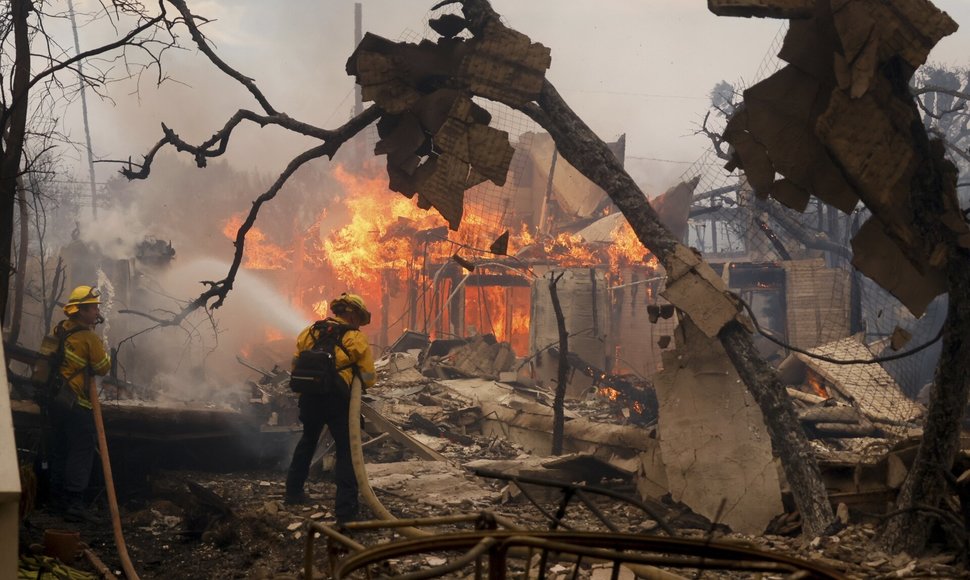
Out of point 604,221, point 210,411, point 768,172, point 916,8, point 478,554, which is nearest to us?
point 478,554

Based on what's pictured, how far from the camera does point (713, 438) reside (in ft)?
21.4

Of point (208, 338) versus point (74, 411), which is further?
point (208, 338)

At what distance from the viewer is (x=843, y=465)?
241 inches

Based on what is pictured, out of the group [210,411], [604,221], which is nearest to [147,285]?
[210,411]

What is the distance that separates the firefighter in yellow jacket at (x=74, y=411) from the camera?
805cm

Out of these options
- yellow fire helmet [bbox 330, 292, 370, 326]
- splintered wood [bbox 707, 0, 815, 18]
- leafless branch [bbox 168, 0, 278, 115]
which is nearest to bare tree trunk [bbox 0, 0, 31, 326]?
leafless branch [bbox 168, 0, 278, 115]

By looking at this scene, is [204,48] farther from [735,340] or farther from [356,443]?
[735,340]

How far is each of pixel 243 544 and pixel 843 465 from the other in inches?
187

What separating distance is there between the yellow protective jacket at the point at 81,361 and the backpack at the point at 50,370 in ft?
0.12


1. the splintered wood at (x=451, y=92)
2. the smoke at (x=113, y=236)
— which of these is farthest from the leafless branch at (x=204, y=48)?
the smoke at (x=113, y=236)

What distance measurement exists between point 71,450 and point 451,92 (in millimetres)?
5271

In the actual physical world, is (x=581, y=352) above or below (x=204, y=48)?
below

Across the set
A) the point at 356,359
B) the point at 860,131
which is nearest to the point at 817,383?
the point at 356,359

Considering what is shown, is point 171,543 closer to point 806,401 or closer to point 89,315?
point 89,315
